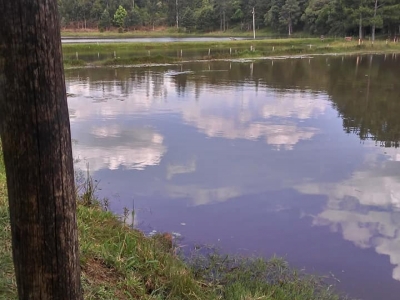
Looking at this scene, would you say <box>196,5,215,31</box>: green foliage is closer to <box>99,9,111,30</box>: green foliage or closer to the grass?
<box>99,9,111,30</box>: green foliage

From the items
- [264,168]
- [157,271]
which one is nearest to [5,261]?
[157,271]

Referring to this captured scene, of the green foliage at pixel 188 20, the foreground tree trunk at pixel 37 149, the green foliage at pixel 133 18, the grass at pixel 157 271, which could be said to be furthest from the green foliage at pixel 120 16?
the foreground tree trunk at pixel 37 149

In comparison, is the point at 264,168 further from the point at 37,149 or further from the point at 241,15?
the point at 241,15

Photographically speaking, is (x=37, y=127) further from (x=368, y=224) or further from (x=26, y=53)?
(x=368, y=224)

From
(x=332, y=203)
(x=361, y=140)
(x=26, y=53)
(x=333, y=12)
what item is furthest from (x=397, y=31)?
(x=26, y=53)

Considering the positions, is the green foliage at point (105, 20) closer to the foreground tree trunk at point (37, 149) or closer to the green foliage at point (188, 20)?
the green foliage at point (188, 20)

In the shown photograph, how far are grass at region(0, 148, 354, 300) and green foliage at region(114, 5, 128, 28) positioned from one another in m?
79.0

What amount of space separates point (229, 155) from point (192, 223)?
141 inches

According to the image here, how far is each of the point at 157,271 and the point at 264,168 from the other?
5032mm

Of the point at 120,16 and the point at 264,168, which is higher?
the point at 120,16

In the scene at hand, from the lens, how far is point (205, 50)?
41969mm

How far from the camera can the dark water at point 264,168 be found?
5.87m

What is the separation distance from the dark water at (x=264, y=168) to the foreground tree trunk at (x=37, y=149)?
155 inches

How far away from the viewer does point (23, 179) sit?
5.45ft
